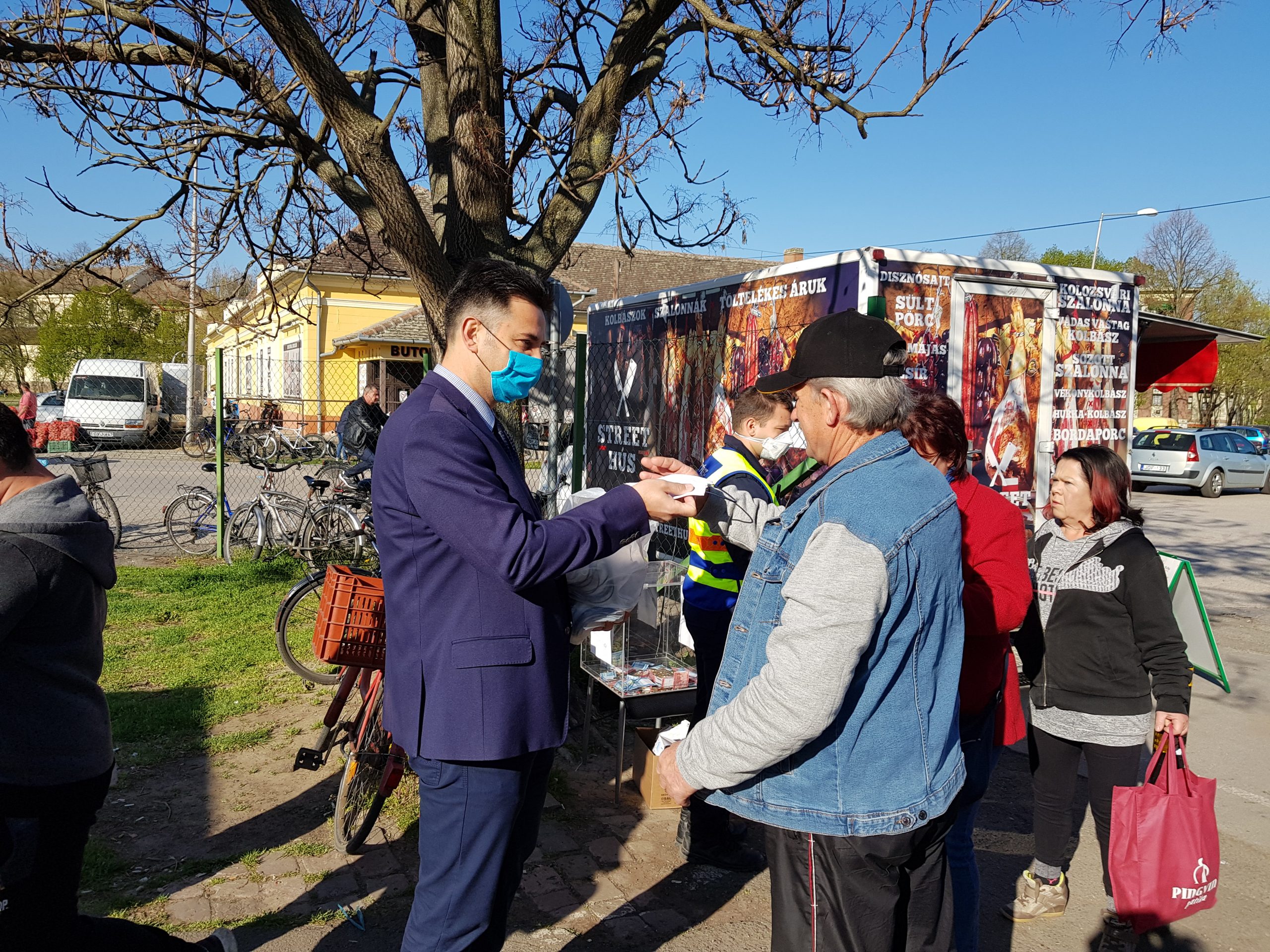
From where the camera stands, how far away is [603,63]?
5621mm

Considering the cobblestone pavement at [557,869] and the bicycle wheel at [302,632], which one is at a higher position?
the bicycle wheel at [302,632]

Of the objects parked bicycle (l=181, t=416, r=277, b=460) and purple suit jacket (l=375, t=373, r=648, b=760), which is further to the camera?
parked bicycle (l=181, t=416, r=277, b=460)

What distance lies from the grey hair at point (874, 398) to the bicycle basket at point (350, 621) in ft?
7.41

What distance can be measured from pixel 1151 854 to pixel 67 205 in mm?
6733

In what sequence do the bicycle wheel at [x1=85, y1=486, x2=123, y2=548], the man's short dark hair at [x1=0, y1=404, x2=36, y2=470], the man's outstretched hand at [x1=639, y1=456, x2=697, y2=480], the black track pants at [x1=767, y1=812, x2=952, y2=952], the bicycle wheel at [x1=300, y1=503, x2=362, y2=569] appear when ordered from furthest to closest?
the bicycle wheel at [x1=85, y1=486, x2=123, y2=548], the bicycle wheel at [x1=300, y1=503, x2=362, y2=569], the man's outstretched hand at [x1=639, y1=456, x2=697, y2=480], the man's short dark hair at [x1=0, y1=404, x2=36, y2=470], the black track pants at [x1=767, y1=812, x2=952, y2=952]

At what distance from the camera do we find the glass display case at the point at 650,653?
4723 millimetres

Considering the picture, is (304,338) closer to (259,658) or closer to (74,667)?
(259,658)

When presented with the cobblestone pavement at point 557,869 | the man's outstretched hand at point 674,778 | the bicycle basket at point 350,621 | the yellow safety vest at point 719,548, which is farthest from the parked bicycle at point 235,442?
the man's outstretched hand at point 674,778

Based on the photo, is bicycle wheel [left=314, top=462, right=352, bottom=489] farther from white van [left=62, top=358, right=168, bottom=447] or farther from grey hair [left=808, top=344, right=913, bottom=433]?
white van [left=62, top=358, right=168, bottom=447]

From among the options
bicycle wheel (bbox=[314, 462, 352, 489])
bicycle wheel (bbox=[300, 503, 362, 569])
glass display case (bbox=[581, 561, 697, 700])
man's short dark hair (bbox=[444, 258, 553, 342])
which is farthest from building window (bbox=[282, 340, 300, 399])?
man's short dark hair (bbox=[444, 258, 553, 342])

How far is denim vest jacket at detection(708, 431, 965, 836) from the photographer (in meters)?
1.89

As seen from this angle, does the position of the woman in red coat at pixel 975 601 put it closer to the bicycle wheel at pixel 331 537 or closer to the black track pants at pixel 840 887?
the black track pants at pixel 840 887

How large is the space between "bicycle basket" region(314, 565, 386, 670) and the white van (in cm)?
2394

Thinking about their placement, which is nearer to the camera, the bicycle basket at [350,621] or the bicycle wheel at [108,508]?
the bicycle basket at [350,621]
